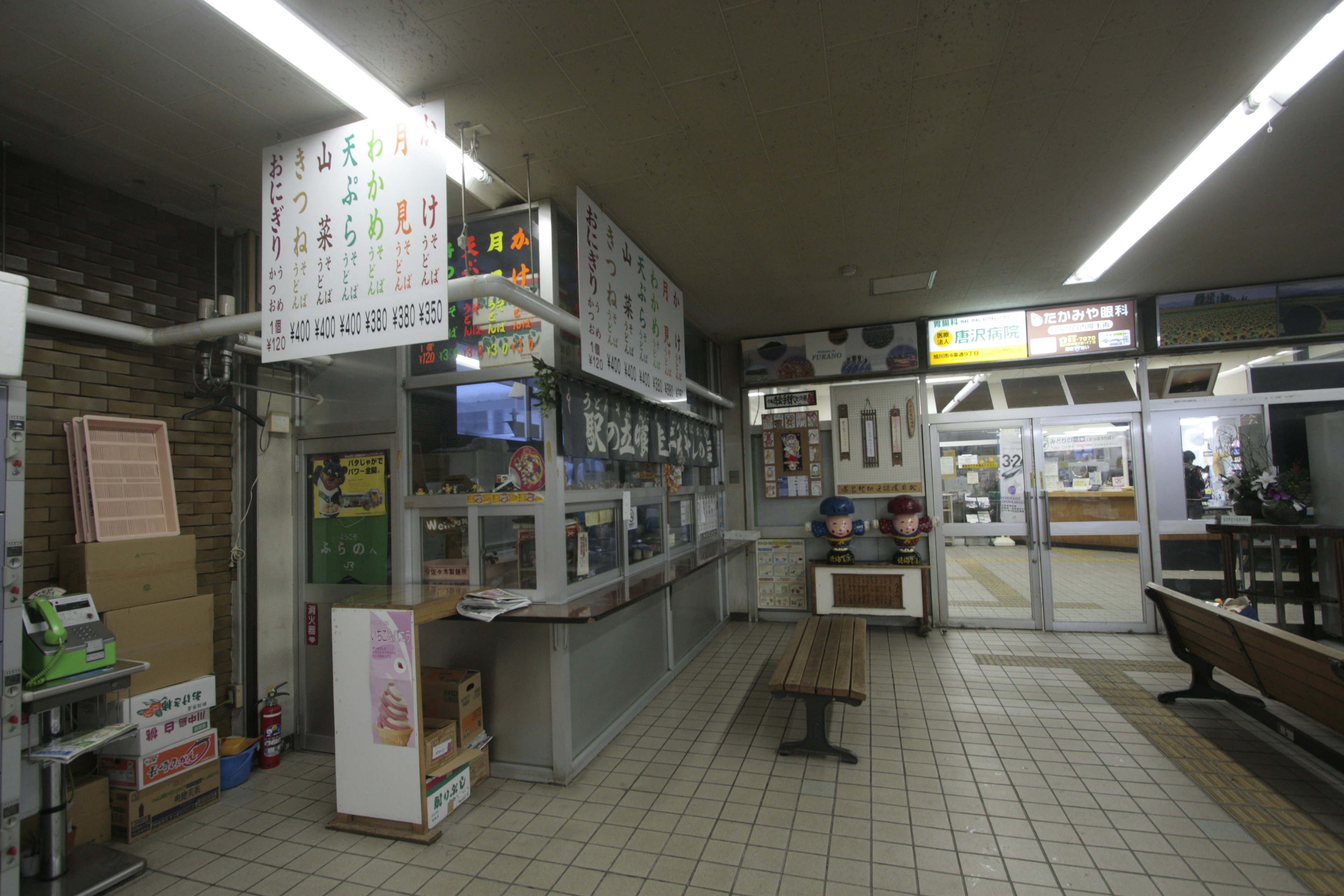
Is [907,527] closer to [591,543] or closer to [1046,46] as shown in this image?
[591,543]

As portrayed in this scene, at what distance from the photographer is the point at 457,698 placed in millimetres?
3424

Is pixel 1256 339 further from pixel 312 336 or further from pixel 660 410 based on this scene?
pixel 312 336

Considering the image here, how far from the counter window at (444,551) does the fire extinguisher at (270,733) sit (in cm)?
120

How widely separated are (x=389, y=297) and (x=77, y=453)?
203cm

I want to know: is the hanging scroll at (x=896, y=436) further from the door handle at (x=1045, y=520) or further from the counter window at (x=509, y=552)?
the counter window at (x=509, y=552)

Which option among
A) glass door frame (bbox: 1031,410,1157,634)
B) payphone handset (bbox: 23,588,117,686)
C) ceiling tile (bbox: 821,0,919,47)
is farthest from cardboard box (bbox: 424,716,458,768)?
glass door frame (bbox: 1031,410,1157,634)

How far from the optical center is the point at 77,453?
123 inches

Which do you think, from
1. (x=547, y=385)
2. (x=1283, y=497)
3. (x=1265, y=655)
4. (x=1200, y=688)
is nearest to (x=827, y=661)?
(x=1265, y=655)

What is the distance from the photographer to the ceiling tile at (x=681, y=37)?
2320 millimetres

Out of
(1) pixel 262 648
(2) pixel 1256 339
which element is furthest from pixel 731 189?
(2) pixel 1256 339

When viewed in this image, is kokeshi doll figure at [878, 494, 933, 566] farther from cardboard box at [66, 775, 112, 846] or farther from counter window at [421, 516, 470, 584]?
cardboard box at [66, 775, 112, 846]

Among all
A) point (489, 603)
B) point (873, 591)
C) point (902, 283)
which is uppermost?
point (902, 283)

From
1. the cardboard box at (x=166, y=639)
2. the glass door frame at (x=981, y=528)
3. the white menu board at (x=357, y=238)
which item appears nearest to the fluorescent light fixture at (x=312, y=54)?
the white menu board at (x=357, y=238)

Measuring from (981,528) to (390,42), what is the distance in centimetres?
669
